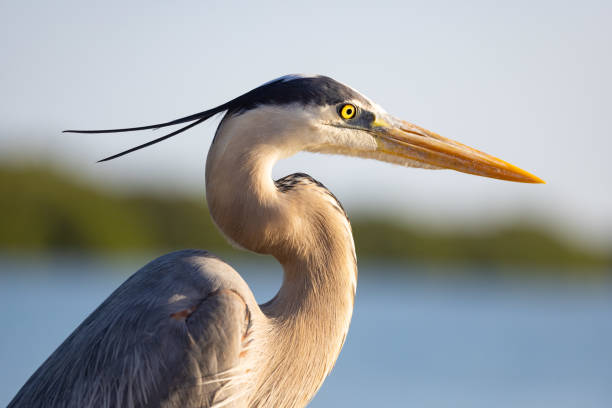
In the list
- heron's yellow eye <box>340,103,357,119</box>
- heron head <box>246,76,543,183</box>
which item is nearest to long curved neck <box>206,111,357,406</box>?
heron head <box>246,76,543,183</box>

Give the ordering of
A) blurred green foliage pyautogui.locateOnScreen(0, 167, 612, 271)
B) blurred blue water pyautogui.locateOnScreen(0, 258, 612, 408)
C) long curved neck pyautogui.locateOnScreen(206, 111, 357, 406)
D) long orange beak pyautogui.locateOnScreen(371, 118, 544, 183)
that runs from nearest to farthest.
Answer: long curved neck pyautogui.locateOnScreen(206, 111, 357, 406), long orange beak pyautogui.locateOnScreen(371, 118, 544, 183), blurred blue water pyautogui.locateOnScreen(0, 258, 612, 408), blurred green foliage pyautogui.locateOnScreen(0, 167, 612, 271)

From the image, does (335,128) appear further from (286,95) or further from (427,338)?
(427,338)

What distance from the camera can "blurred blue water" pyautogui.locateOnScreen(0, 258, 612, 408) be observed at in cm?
1872

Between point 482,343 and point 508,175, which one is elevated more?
point 508,175

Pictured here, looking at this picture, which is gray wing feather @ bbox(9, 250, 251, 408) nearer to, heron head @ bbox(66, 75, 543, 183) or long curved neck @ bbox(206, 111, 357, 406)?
long curved neck @ bbox(206, 111, 357, 406)

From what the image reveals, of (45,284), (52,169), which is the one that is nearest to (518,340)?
(45,284)

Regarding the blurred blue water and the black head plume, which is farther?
the blurred blue water

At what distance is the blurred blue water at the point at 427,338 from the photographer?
18.7 metres

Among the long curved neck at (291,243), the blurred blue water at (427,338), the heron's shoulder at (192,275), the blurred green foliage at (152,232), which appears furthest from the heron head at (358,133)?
the blurred green foliage at (152,232)

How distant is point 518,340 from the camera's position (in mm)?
31891

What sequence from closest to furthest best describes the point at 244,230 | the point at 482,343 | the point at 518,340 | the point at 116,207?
the point at 244,230 < the point at 482,343 < the point at 518,340 < the point at 116,207

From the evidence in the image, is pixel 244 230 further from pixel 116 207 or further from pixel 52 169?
pixel 52 169

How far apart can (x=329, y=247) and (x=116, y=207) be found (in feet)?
125

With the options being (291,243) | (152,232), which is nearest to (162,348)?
(291,243)
